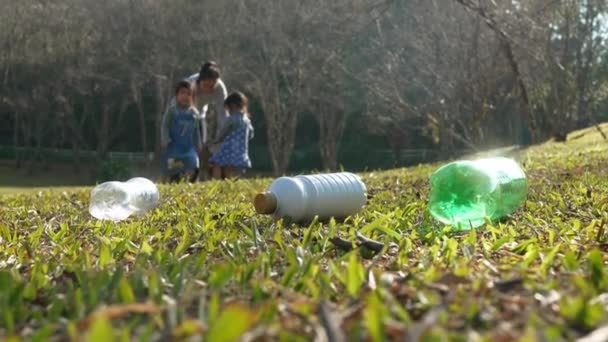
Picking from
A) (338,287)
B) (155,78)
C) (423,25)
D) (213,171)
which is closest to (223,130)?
(213,171)

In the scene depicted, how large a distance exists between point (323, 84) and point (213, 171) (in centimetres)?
2053

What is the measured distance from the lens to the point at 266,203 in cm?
315

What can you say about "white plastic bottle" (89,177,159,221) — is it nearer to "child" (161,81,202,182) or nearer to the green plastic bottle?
the green plastic bottle

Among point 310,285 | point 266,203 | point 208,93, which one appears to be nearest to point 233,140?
point 208,93

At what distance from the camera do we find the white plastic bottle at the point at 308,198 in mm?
3141

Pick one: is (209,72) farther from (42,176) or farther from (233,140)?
(42,176)

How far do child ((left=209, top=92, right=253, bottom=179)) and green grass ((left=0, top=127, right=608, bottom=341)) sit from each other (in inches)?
270

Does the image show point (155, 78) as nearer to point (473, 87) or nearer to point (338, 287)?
point (473, 87)

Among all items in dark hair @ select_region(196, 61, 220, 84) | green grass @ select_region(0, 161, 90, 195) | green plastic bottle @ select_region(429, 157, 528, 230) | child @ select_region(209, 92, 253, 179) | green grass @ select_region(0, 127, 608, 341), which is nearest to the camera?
green grass @ select_region(0, 127, 608, 341)

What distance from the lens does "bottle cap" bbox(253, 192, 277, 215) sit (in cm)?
315

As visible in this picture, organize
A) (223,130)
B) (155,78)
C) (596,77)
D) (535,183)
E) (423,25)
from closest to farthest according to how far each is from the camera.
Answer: (535,183)
(223,130)
(423,25)
(596,77)
(155,78)

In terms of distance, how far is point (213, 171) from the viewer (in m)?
10.3

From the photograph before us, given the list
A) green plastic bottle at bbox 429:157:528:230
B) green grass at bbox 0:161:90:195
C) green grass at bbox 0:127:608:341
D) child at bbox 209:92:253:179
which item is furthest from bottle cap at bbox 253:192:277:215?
green grass at bbox 0:161:90:195

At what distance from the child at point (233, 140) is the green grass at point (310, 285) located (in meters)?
6.86
